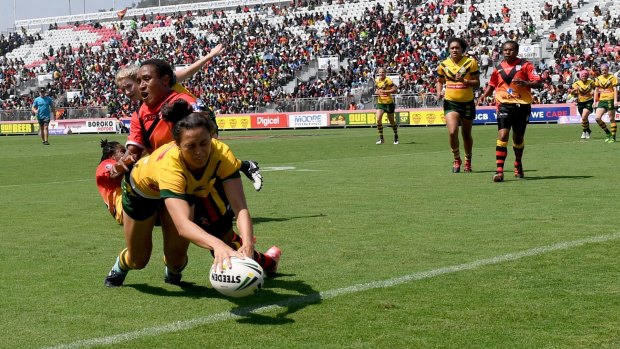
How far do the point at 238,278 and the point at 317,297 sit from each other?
85 centimetres

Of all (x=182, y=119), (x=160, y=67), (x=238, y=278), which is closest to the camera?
(x=238, y=278)

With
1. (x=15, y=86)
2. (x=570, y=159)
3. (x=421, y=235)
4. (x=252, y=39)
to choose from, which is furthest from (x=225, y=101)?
(x=421, y=235)

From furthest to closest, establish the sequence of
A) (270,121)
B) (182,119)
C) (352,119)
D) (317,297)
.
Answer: (270,121) < (352,119) < (317,297) < (182,119)

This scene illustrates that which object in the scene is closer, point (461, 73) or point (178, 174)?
point (178, 174)

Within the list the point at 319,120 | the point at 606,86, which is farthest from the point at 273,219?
the point at 319,120

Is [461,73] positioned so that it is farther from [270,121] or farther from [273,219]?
[270,121]

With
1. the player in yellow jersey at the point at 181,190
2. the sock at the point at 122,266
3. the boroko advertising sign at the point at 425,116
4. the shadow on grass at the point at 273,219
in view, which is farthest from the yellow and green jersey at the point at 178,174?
the boroko advertising sign at the point at 425,116

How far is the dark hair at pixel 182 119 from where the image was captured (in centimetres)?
614

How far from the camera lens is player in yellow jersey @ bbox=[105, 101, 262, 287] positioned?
614cm

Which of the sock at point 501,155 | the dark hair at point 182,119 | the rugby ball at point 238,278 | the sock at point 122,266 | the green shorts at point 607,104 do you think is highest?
the dark hair at point 182,119

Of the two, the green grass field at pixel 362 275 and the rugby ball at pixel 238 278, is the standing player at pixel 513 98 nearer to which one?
the green grass field at pixel 362 275

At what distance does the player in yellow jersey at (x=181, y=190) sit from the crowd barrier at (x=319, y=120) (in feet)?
119

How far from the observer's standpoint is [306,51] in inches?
2384

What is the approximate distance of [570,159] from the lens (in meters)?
19.4
